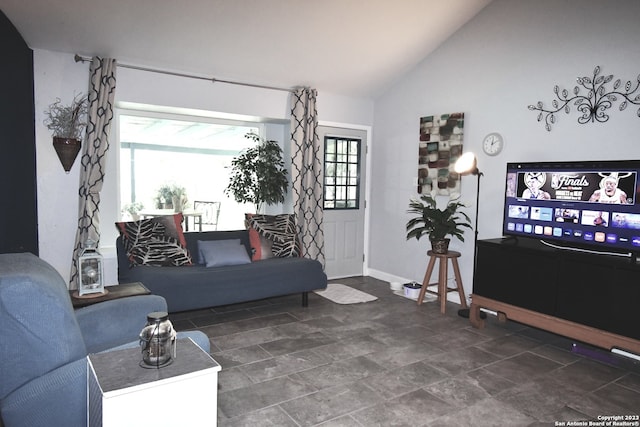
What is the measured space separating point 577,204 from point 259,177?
3241 mm

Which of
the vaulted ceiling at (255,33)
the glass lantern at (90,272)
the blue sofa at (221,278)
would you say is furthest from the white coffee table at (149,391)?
the vaulted ceiling at (255,33)

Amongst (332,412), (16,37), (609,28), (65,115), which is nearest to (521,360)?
(332,412)

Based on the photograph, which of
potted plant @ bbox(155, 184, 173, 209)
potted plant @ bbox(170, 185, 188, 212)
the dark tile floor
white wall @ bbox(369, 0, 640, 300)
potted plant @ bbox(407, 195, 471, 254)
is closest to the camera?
the dark tile floor

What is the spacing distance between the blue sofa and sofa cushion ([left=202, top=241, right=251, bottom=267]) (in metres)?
0.07

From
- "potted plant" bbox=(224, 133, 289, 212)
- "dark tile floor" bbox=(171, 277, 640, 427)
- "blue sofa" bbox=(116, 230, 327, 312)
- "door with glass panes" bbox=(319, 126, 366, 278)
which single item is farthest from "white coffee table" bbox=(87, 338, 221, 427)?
"door with glass panes" bbox=(319, 126, 366, 278)

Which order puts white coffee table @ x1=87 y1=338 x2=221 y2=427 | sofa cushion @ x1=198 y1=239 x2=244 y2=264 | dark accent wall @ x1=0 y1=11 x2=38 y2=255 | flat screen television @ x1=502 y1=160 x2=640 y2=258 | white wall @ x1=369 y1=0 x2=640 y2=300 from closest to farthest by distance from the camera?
white coffee table @ x1=87 y1=338 x2=221 y2=427
flat screen television @ x1=502 y1=160 x2=640 y2=258
dark accent wall @ x1=0 y1=11 x2=38 y2=255
white wall @ x1=369 y1=0 x2=640 y2=300
sofa cushion @ x1=198 y1=239 x2=244 y2=264

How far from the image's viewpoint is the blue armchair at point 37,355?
1.53 metres

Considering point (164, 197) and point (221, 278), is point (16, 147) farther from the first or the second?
point (164, 197)

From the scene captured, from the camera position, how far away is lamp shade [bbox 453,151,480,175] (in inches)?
168

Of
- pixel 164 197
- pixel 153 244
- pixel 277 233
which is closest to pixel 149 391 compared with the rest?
pixel 153 244

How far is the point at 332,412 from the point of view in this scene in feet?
8.16

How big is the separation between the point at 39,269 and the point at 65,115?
2862mm

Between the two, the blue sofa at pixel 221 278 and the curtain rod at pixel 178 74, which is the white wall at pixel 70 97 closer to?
the curtain rod at pixel 178 74

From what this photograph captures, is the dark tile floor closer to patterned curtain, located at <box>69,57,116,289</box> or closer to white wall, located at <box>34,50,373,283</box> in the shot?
patterned curtain, located at <box>69,57,116,289</box>
